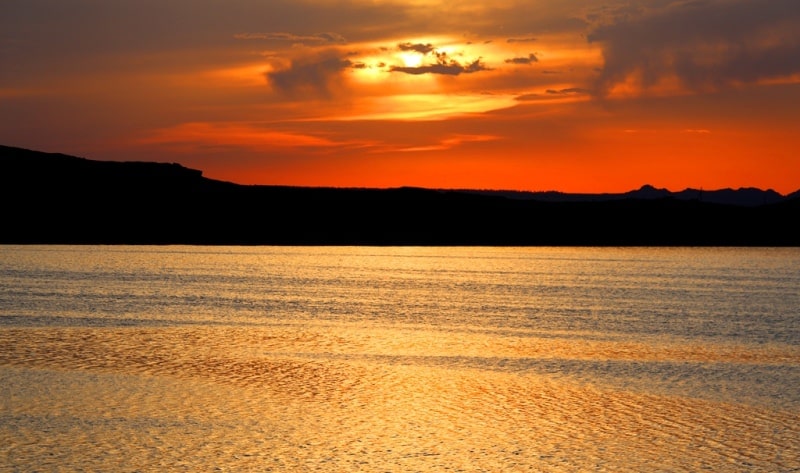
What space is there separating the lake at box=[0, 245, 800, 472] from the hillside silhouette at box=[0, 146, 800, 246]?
116435mm

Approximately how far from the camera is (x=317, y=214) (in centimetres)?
17062

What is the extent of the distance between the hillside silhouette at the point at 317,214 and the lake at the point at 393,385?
11643 centimetres

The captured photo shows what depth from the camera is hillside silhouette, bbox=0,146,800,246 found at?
155 metres

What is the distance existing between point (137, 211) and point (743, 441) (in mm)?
154521

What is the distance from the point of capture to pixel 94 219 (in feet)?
501

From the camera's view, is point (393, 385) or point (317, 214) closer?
point (393, 385)

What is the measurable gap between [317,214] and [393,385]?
152 meters

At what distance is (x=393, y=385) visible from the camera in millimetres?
19797

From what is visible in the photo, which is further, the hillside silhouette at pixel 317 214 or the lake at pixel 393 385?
the hillside silhouette at pixel 317 214

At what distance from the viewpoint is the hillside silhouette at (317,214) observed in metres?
155

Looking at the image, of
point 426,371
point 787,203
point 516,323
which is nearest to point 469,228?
point 787,203

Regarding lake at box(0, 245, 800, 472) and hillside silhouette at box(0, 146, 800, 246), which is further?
hillside silhouette at box(0, 146, 800, 246)

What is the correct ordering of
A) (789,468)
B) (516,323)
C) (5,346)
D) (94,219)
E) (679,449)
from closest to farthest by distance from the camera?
(789,468) → (679,449) → (5,346) → (516,323) → (94,219)

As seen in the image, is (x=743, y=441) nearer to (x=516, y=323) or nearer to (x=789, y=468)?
(x=789, y=468)
